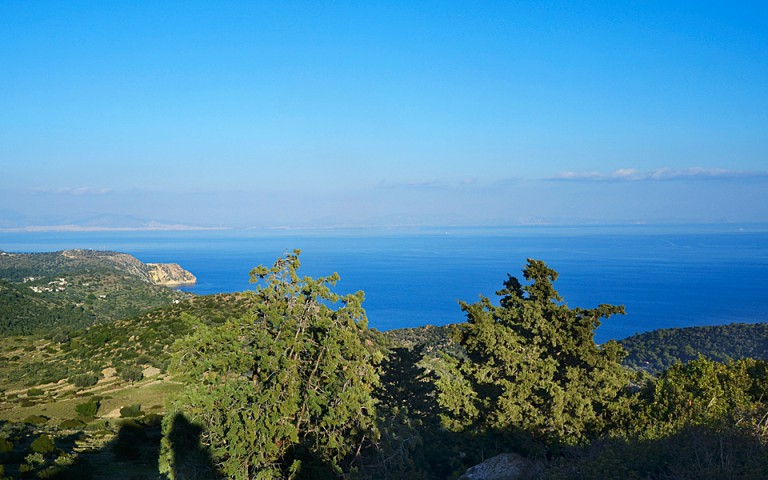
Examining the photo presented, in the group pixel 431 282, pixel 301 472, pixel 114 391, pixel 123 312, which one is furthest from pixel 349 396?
pixel 431 282

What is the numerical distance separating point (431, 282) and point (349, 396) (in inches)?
6031

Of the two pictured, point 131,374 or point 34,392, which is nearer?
point 34,392

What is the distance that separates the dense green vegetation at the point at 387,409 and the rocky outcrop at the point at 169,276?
152m

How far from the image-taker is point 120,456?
1923 cm

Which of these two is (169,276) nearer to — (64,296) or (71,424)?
(64,296)

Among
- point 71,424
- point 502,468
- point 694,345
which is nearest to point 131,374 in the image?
point 71,424

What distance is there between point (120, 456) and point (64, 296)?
8004 cm

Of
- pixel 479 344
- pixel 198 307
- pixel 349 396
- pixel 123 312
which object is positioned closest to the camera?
pixel 349 396

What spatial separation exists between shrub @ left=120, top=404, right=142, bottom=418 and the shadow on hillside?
1.26 meters

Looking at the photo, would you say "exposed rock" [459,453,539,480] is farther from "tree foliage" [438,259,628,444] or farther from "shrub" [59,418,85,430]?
"shrub" [59,418,85,430]

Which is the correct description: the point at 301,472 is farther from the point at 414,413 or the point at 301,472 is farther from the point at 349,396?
the point at 414,413

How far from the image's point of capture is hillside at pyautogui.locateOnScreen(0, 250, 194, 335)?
65875mm

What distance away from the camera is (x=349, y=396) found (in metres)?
15.0

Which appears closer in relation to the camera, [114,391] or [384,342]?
[114,391]
